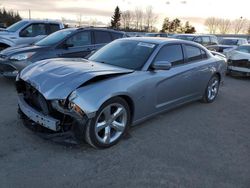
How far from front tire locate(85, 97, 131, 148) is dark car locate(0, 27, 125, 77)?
3.77m

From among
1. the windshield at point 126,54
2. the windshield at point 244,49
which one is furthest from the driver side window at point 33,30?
the windshield at point 244,49

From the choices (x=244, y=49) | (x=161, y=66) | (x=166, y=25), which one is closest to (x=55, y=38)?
(x=161, y=66)

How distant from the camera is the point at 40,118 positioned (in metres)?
3.48

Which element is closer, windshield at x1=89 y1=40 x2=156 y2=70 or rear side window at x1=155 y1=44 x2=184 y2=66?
windshield at x1=89 y1=40 x2=156 y2=70

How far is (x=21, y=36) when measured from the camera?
1012cm

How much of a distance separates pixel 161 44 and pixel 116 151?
220 cm

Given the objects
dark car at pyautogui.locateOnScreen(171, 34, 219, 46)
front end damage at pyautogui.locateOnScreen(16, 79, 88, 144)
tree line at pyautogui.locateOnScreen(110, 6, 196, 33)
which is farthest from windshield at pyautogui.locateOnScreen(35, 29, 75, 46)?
tree line at pyautogui.locateOnScreen(110, 6, 196, 33)

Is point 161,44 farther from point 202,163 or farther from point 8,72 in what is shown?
point 8,72

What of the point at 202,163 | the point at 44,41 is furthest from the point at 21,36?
the point at 202,163

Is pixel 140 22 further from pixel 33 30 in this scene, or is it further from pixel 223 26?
pixel 33 30

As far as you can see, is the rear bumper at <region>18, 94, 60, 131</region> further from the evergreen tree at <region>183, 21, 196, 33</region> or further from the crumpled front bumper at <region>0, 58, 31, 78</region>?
the evergreen tree at <region>183, 21, 196, 33</region>

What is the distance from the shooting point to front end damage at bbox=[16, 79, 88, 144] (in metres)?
3.35

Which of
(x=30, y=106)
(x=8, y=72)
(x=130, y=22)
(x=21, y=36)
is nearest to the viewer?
(x=30, y=106)

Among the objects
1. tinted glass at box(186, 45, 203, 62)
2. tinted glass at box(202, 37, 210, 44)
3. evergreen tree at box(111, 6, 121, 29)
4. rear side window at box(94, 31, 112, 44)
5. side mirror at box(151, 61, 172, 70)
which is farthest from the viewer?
evergreen tree at box(111, 6, 121, 29)
